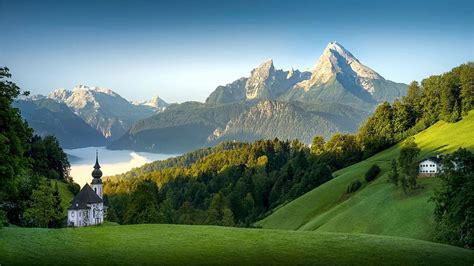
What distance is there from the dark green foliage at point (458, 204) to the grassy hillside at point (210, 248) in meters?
7.75

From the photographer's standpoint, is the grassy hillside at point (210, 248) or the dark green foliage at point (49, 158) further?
the dark green foliage at point (49, 158)

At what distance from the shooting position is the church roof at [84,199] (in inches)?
3949

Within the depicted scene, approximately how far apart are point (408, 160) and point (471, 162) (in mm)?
28064

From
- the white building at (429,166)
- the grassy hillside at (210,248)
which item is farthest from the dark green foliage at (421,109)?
the grassy hillside at (210,248)

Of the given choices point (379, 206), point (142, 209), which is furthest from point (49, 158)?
point (379, 206)

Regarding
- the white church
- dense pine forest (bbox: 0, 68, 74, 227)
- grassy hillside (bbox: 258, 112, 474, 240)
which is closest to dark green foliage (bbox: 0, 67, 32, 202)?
dense pine forest (bbox: 0, 68, 74, 227)

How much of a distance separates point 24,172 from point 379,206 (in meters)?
60.5

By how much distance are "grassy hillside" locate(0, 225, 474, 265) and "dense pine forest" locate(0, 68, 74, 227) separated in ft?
15.9

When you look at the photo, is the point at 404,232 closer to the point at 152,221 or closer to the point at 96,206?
the point at 152,221

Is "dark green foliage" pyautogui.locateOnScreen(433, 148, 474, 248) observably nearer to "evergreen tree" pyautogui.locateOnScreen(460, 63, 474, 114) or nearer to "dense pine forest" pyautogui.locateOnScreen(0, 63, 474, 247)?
"dense pine forest" pyautogui.locateOnScreen(0, 63, 474, 247)

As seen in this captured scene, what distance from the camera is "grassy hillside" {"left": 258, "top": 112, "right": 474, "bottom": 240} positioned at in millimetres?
72625

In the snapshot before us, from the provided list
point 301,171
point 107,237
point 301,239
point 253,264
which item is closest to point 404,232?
point 301,239

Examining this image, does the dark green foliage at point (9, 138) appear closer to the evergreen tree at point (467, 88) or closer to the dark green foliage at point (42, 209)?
the dark green foliage at point (42, 209)

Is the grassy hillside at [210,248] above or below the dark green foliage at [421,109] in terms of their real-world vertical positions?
below
